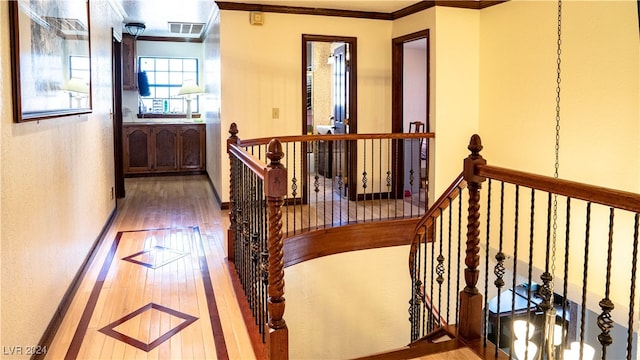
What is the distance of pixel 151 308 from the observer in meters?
3.29

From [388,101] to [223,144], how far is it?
7.27 ft

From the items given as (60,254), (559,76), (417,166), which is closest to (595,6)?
(559,76)

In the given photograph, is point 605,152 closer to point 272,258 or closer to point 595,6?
point 595,6

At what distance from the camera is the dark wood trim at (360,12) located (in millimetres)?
5629

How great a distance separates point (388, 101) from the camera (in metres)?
6.68

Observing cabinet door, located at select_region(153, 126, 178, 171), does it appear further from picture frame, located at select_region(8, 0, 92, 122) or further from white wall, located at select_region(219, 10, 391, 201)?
picture frame, located at select_region(8, 0, 92, 122)

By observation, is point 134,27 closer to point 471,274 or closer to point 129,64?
point 129,64

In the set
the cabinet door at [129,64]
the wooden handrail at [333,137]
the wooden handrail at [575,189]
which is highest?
Result: the cabinet door at [129,64]

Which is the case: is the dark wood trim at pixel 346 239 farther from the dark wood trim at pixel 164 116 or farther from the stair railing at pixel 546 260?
the dark wood trim at pixel 164 116

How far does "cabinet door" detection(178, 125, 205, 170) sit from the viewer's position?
912cm

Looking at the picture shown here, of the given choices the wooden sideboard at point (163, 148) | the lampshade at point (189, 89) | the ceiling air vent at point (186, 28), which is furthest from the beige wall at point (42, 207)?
the wooden sideboard at point (163, 148)

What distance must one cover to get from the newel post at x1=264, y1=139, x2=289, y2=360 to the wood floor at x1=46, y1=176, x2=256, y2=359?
0.25m

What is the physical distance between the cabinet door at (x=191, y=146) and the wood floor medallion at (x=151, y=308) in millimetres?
4613

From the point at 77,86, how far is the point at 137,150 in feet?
18.3
